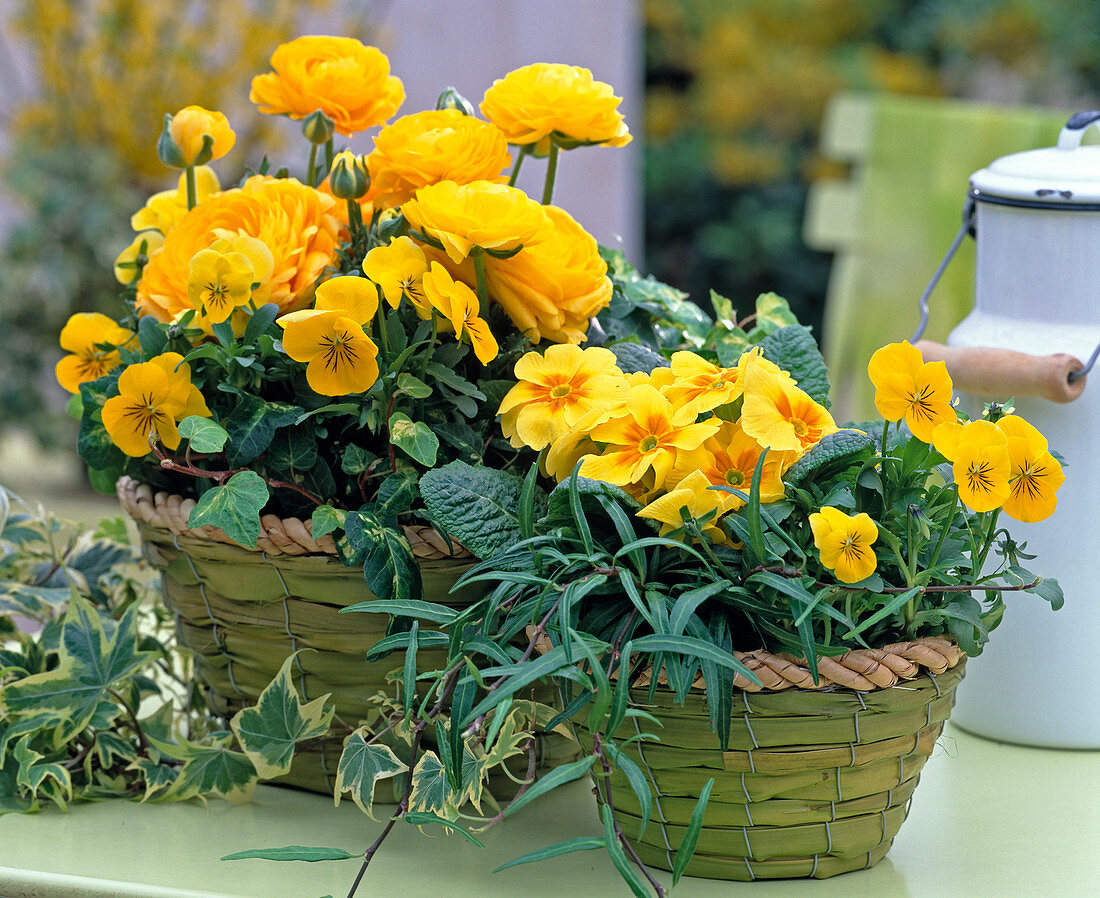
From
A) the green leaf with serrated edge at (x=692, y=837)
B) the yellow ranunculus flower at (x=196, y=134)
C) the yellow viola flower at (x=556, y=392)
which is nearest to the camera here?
the green leaf with serrated edge at (x=692, y=837)

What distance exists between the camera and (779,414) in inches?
22.8

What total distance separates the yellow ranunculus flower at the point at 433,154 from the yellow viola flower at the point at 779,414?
0.71ft

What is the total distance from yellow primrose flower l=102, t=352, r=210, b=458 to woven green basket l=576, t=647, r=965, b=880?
29cm

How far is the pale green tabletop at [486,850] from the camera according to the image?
61 centimetres

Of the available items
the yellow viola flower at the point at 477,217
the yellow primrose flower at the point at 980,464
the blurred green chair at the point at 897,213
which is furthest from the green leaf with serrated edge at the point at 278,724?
the blurred green chair at the point at 897,213

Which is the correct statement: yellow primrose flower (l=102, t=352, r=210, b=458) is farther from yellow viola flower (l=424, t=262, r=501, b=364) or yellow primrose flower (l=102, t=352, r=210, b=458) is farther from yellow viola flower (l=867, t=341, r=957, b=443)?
yellow viola flower (l=867, t=341, r=957, b=443)

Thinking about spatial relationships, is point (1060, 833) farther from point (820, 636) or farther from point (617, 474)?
point (617, 474)

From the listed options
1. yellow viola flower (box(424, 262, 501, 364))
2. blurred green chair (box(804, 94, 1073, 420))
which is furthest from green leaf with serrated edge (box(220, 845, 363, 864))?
blurred green chair (box(804, 94, 1073, 420))

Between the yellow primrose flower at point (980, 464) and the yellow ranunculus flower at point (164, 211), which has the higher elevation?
the yellow ranunculus flower at point (164, 211)

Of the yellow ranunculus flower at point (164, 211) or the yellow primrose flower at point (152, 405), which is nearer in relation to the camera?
the yellow primrose flower at point (152, 405)

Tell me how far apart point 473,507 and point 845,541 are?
0.64 feet

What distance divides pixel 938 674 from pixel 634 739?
0.17 metres

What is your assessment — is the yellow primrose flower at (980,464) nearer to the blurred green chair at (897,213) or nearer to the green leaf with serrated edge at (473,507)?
the green leaf with serrated edge at (473,507)

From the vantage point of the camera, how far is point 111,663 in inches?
28.3
